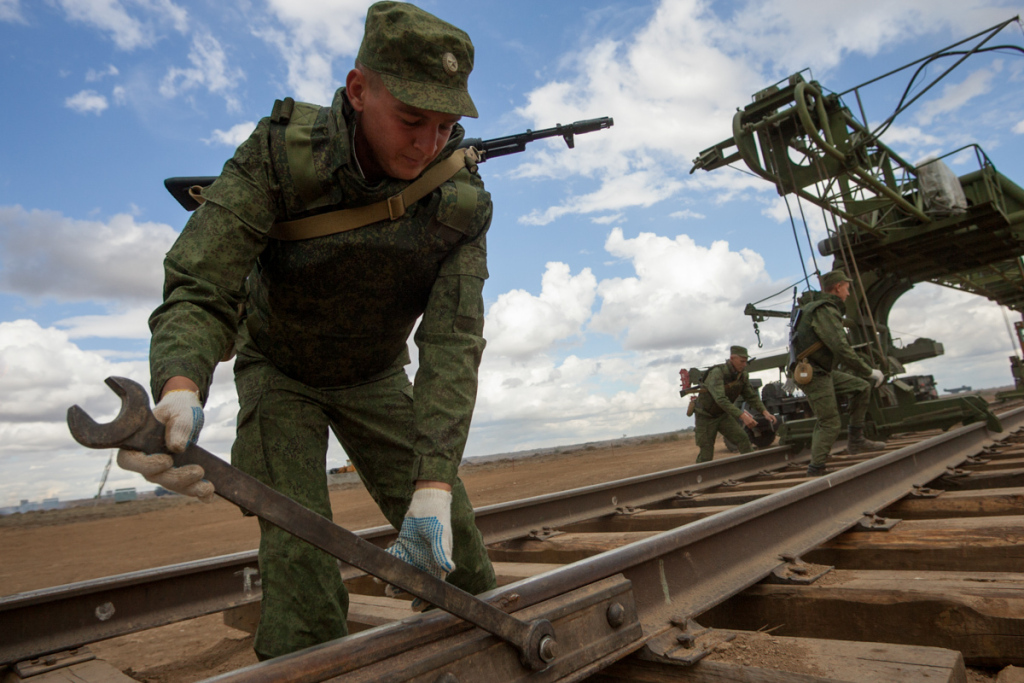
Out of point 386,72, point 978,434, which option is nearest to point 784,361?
point 978,434

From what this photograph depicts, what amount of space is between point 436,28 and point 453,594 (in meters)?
1.25

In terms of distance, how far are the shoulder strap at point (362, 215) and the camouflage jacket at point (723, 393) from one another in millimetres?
6200

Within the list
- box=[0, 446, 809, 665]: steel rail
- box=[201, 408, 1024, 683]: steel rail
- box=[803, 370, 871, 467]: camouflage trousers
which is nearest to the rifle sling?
box=[803, 370, 871, 467]: camouflage trousers

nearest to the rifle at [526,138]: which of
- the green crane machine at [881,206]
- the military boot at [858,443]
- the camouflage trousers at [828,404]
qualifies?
the green crane machine at [881,206]

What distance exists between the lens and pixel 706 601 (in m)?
1.79

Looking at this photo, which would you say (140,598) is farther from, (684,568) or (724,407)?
(724,407)

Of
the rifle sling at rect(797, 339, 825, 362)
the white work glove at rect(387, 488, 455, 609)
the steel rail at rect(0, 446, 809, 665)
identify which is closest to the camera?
the white work glove at rect(387, 488, 455, 609)

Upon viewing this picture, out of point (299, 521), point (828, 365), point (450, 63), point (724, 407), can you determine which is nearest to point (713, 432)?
point (724, 407)

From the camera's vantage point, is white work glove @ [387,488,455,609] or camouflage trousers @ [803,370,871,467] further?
camouflage trousers @ [803,370,871,467]

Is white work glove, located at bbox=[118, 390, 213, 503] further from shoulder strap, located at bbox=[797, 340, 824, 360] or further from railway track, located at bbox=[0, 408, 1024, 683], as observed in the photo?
shoulder strap, located at bbox=[797, 340, 824, 360]

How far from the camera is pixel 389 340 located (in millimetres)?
1888

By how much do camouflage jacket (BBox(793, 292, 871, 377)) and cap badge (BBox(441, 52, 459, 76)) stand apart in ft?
16.7

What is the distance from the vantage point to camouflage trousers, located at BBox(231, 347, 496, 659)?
158 centimetres

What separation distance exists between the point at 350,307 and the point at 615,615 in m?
1.02
